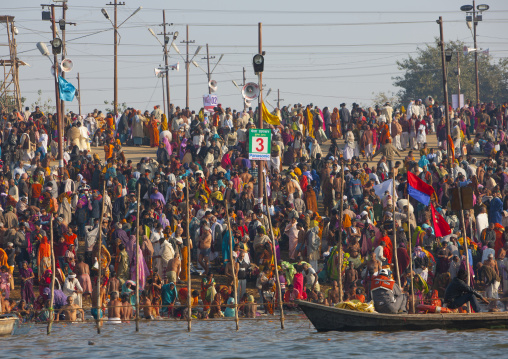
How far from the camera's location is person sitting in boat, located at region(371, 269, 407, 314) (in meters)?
18.5

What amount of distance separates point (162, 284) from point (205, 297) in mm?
1988

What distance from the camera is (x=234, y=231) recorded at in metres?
24.4

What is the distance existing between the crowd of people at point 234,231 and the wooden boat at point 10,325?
459 millimetres

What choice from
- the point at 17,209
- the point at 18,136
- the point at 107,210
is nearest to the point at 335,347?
the point at 107,210

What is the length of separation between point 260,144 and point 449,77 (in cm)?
6516

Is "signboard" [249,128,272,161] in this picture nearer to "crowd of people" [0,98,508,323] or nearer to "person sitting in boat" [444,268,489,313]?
"crowd of people" [0,98,508,323]

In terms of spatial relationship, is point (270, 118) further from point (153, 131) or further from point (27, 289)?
point (153, 131)

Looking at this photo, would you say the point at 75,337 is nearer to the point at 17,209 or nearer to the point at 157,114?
the point at 17,209

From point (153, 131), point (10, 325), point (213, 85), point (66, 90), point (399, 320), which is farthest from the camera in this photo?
point (213, 85)

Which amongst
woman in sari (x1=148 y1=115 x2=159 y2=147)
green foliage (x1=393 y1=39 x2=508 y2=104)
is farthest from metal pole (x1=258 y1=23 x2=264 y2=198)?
green foliage (x1=393 y1=39 x2=508 y2=104)

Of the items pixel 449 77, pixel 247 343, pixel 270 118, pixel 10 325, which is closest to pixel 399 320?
pixel 247 343

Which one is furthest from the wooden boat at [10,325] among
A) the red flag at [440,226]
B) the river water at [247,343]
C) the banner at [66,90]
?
the banner at [66,90]

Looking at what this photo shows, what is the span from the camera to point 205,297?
70.7ft

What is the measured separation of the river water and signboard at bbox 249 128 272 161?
5130 mm
